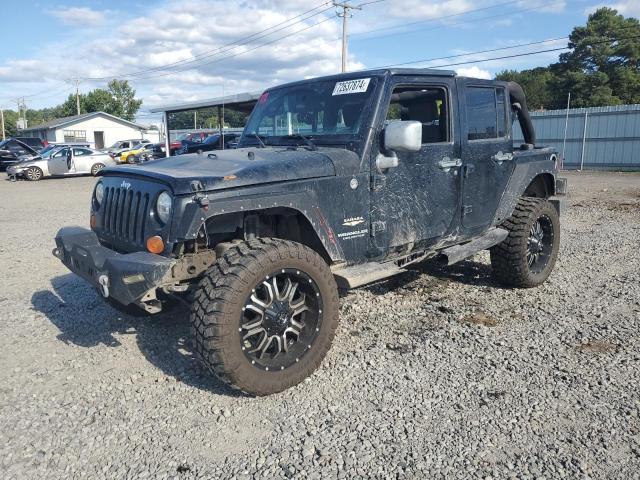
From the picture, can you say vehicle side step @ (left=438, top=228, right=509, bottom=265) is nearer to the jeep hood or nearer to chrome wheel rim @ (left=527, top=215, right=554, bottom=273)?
chrome wheel rim @ (left=527, top=215, right=554, bottom=273)

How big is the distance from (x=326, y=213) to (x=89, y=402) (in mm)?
1995

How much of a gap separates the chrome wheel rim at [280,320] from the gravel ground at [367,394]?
0.27m

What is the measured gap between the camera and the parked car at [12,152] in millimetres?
27297

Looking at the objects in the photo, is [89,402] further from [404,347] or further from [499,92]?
[499,92]

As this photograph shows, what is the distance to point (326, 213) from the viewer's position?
3.79 meters

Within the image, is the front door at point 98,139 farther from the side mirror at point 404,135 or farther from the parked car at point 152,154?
the side mirror at point 404,135

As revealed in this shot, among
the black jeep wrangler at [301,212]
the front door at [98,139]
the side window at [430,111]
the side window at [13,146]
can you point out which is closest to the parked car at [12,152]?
the side window at [13,146]

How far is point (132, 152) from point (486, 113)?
28.2 m

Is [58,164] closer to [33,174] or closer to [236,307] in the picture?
[33,174]

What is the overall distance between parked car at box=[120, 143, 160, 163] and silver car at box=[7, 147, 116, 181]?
3354 millimetres

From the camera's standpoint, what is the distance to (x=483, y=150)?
16.3ft

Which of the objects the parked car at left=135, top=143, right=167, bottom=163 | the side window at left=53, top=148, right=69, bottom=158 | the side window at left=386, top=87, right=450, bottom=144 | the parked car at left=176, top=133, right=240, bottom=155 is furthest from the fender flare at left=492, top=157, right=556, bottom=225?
the parked car at left=135, top=143, right=167, bottom=163

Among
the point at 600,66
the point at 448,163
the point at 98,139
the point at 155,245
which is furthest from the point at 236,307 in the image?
the point at 98,139

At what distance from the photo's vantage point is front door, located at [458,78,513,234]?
15.8 feet
